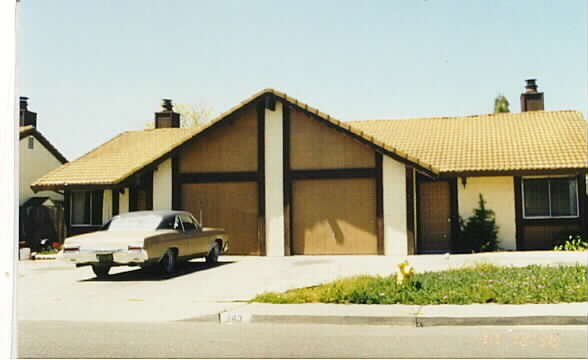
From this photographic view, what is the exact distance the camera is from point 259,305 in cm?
937

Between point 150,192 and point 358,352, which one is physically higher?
point 150,192

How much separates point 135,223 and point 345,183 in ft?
24.7

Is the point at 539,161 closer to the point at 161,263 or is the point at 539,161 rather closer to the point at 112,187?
the point at 161,263

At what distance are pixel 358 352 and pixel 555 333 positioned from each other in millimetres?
2544

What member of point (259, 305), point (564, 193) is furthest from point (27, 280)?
point (564, 193)

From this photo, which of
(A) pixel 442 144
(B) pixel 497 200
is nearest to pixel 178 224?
(B) pixel 497 200

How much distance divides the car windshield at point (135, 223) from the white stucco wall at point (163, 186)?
644 cm

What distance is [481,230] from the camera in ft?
62.2

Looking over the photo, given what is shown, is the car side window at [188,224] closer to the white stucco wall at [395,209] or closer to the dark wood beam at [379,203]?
the dark wood beam at [379,203]

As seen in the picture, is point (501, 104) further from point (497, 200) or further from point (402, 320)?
point (402, 320)

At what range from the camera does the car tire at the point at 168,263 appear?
13461mm

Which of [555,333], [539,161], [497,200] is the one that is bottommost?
[555,333]

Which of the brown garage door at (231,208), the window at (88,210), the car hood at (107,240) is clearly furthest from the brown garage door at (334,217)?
the window at (88,210)

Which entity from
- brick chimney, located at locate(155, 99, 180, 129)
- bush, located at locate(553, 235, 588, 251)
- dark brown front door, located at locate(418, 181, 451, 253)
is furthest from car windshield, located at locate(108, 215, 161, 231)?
brick chimney, located at locate(155, 99, 180, 129)
